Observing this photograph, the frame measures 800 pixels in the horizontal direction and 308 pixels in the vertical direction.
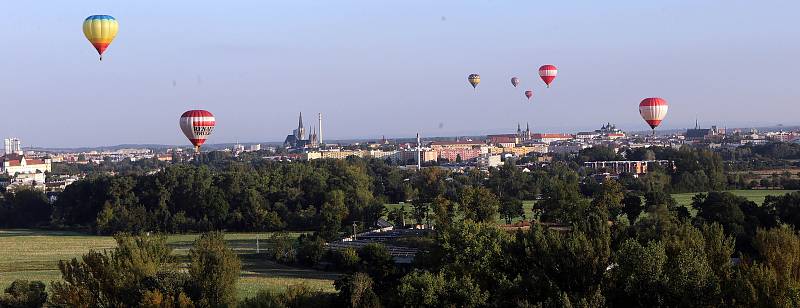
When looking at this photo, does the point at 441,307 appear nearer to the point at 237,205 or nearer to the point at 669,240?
the point at 669,240

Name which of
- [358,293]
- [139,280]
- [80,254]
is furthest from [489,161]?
[358,293]

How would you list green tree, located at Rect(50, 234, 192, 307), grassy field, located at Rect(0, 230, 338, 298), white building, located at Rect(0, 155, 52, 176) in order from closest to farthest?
green tree, located at Rect(50, 234, 192, 307) < grassy field, located at Rect(0, 230, 338, 298) < white building, located at Rect(0, 155, 52, 176)

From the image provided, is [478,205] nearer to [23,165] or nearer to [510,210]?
[510,210]

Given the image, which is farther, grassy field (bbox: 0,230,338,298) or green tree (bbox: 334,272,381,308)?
grassy field (bbox: 0,230,338,298)

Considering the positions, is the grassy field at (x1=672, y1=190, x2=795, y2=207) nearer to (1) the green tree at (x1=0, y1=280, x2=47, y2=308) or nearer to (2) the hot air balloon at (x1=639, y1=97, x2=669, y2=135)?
(2) the hot air balloon at (x1=639, y1=97, x2=669, y2=135)

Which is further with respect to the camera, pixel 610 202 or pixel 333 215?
pixel 333 215

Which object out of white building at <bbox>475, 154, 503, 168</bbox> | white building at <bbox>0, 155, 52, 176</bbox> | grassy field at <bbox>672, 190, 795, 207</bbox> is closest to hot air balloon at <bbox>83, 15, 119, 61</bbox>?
grassy field at <bbox>672, 190, 795, 207</bbox>
